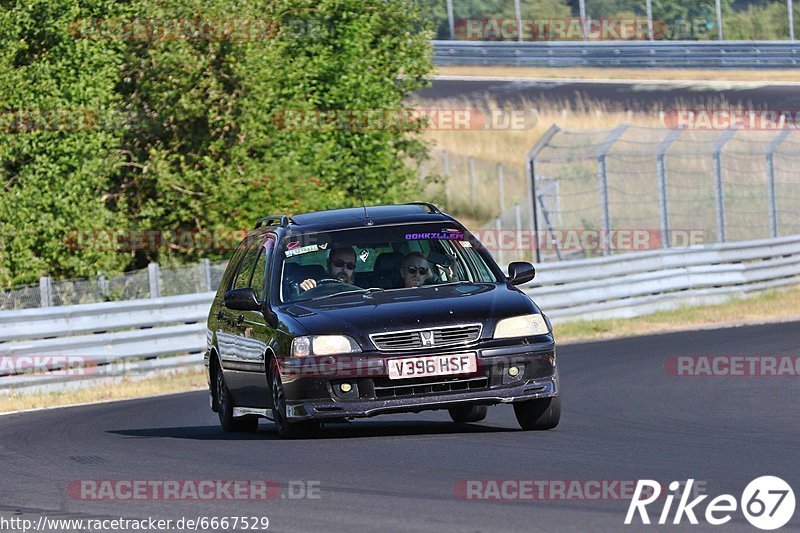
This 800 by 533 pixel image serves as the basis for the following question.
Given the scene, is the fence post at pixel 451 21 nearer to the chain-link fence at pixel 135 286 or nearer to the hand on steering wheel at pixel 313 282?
the chain-link fence at pixel 135 286

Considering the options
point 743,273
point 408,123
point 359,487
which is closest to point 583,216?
point 408,123

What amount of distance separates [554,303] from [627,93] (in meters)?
26.4

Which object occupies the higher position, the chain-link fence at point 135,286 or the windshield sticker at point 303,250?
the windshield sticker at point 303,250

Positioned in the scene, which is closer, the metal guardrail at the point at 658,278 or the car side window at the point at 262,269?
the car side window at the point at 262,269

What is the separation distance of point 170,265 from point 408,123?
21.5ft

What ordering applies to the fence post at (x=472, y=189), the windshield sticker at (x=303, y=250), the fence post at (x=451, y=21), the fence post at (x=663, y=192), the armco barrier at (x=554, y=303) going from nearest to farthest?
the windshield sticker at (x=303, y=250) → the armco barrier at (x=554, y=303) → the fence post at (x=663, y=192) → the fence post at (x=472, y=189) → the fence post at (x=451, y=21)

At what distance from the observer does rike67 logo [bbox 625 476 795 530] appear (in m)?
6.54

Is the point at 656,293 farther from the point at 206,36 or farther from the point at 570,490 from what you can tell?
the point at 570,490

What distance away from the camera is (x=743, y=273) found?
86.7 ft

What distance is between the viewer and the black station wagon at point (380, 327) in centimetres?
1001

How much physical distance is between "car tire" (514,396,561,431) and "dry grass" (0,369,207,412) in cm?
812

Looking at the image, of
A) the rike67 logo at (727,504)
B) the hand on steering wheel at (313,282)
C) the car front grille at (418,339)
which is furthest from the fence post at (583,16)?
the rike67 logo at (727,504)

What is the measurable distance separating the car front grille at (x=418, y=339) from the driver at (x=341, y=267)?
43.3 inches

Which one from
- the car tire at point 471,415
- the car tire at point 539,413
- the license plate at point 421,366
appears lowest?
the car tire at point 471,415
